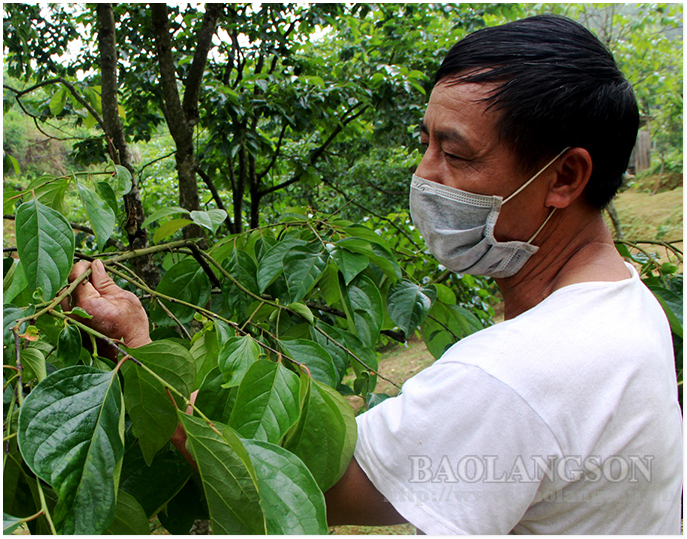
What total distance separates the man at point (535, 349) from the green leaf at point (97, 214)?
0.06 metres

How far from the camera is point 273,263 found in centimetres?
105

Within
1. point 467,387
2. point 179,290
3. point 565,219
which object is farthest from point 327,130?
point 467,387

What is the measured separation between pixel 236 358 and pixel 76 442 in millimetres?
216

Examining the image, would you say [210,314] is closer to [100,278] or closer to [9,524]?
[100,278]

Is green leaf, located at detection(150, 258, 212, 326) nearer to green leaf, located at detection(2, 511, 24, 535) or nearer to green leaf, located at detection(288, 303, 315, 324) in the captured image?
green leaf, located at detection(288, 303, 315, 324)

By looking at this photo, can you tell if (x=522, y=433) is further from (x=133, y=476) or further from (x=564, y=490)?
(x=133, y=476)

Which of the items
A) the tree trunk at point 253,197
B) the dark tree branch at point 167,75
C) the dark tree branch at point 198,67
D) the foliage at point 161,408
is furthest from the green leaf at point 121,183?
the tree trunk at point 253,197

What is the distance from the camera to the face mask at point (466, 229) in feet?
3.04

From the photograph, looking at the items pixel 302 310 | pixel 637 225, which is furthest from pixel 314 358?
pixel 637 225

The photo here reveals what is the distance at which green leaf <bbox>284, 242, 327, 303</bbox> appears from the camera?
1.01m

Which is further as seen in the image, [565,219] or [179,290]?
[179,290]

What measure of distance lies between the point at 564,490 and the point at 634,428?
13 cm

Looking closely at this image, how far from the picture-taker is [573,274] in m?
0.84

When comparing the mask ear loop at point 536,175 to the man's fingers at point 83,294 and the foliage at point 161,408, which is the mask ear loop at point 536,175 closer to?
the foliage at point 161,408
